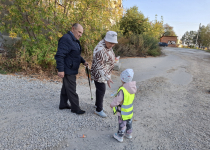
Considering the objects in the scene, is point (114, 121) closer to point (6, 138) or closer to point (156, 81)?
point (6, 138)

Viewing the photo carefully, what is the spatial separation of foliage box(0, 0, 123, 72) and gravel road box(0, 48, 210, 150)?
115 centimetres

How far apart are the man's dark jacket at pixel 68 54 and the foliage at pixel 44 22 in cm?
309

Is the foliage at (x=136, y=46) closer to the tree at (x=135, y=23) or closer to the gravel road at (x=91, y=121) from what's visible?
the tree at (x=135, y=23)

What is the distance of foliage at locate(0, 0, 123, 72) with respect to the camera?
18.5ft

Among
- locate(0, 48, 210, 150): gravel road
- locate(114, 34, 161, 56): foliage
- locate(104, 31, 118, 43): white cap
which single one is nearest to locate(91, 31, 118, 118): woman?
locate(104, 31, 118, 43): white cap

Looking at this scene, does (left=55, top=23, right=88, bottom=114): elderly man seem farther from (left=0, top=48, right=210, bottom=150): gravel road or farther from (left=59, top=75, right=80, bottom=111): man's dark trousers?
(left=0, top=48, right=210, bottom=150): gravel road

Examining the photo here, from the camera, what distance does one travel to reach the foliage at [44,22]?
563 cm

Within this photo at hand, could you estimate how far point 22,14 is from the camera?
590 cm

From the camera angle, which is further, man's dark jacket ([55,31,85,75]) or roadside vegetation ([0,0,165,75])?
roadside vegetation ([0,0,165,75])

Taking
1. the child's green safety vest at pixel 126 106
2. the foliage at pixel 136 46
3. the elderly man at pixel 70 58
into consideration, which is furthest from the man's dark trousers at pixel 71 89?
the foliage at pixel 136 46

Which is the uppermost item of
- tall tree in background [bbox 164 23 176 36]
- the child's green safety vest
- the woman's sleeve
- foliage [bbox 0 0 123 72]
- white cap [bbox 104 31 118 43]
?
tall tree in background [bbox 164 23 176 36]

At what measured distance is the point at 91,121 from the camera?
3.22m

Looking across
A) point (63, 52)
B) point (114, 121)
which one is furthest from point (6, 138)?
point (114, 121)

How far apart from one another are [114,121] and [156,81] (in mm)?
4084
